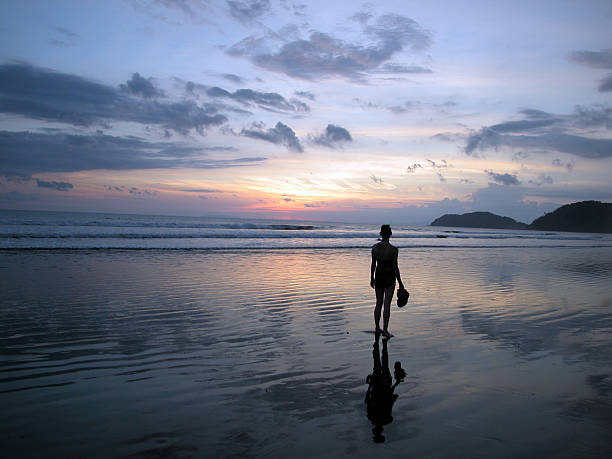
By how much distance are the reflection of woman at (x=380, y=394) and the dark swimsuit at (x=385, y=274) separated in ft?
6.48

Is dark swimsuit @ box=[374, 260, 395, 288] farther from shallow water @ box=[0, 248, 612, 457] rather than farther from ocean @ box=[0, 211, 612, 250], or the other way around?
ocean @ box=[0, 211, 612, 250]

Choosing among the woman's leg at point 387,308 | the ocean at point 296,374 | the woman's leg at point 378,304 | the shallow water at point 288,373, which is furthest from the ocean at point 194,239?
the woman's leg at point 387,308

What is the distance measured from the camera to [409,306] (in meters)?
9.84

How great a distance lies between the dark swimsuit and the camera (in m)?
7.81

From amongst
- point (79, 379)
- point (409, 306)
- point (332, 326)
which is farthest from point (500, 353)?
point (79, 379)

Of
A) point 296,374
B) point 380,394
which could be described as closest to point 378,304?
point 296,374

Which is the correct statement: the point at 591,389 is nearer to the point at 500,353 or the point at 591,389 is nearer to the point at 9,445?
the point at 500,353

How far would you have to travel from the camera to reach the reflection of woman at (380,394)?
3.95 m

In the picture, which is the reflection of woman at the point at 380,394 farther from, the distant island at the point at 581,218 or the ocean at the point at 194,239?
the distant island at the point at 581,218

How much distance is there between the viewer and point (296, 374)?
5.18 metres

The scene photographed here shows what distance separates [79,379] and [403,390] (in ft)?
12.8

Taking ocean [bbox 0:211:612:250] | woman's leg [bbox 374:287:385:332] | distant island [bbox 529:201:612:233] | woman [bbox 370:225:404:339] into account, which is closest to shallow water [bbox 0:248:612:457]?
woman's leg [bbox 374:287:385:332]

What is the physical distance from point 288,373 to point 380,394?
1.24m

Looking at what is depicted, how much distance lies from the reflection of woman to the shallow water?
0.26 ft
